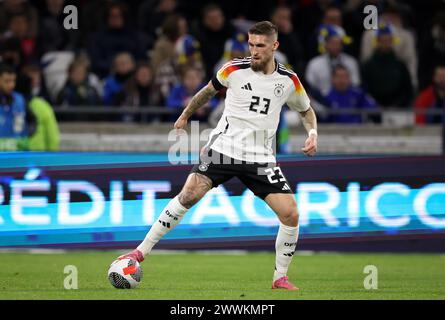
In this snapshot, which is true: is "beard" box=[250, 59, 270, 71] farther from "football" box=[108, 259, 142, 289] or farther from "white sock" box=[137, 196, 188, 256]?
"football" box=[108, 259, 142, 289]

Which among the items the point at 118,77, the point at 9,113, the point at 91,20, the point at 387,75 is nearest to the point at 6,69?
the point at 9,113

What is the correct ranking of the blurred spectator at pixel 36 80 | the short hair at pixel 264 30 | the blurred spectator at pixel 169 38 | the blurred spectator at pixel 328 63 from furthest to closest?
the blurred spectator at pixel 169 38
the blurred spectator at pixel 328 63
the blurred spectator at pixel 36 80
the short hair at pixel 264 30

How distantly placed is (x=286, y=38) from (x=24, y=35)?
408 cm

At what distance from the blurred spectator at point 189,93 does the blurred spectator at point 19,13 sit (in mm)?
2563

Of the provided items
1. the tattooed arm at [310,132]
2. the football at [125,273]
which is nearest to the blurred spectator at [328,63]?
the tattooed arm at [310,132]

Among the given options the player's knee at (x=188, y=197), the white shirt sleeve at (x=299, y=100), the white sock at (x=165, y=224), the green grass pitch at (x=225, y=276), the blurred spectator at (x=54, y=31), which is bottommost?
the green grass pitch at (x=225, y=276)

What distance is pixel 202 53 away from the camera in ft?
60.4

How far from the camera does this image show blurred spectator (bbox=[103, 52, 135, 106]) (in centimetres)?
1747

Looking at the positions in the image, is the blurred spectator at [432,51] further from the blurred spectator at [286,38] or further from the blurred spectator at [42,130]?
the blurred spectator at [42,130]

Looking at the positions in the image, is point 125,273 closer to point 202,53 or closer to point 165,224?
point 165,224

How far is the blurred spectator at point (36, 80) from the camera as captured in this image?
1686 centimetres

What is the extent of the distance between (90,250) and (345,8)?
7.29m
